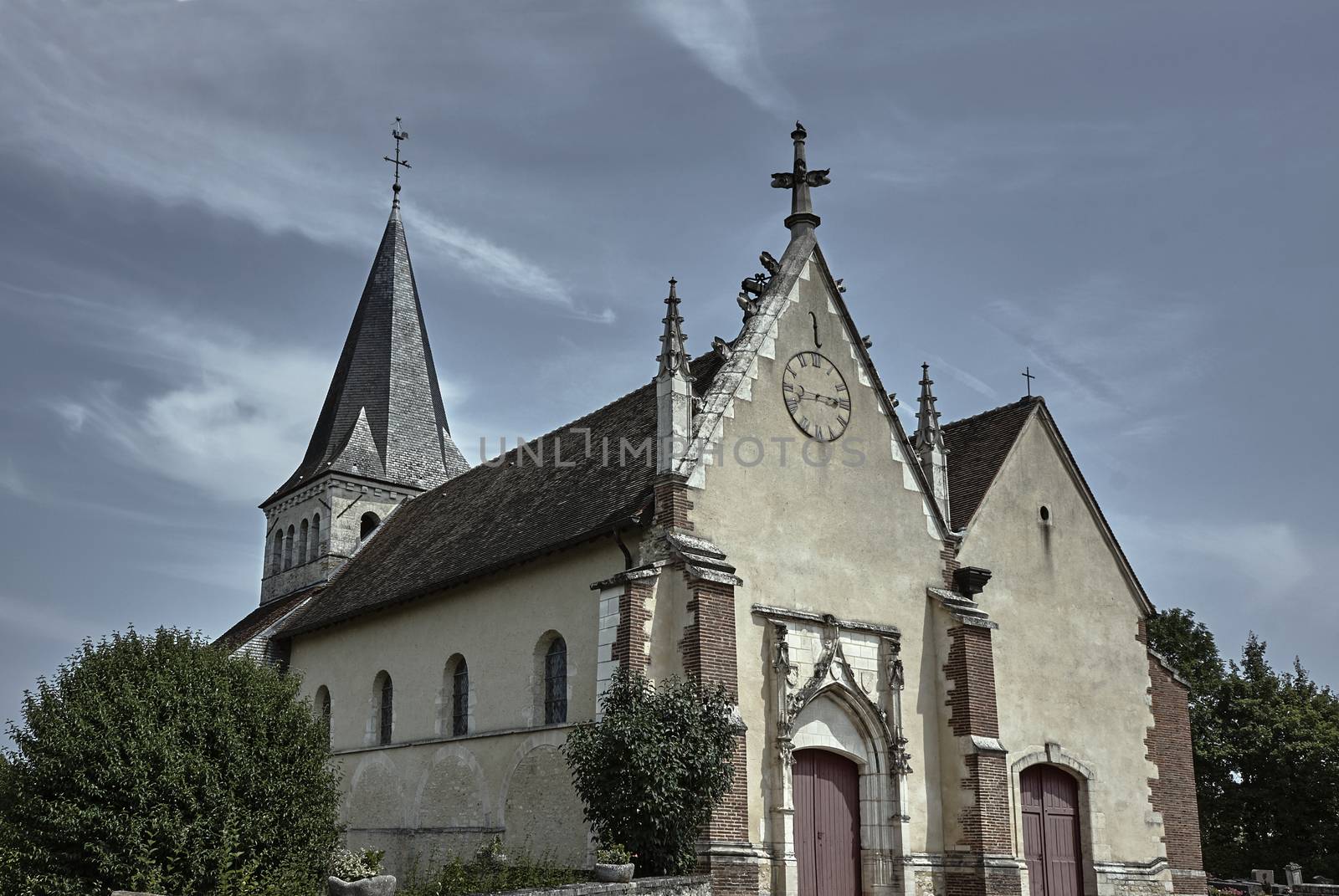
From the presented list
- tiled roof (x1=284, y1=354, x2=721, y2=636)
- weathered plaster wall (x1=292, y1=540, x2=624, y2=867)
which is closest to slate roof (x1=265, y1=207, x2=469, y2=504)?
tiled roof (x1=284, y1=354, x2=721, y2=636)

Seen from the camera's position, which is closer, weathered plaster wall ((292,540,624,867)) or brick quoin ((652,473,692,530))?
brick quoin ((652,473,692,530))

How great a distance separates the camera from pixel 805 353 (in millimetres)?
20594

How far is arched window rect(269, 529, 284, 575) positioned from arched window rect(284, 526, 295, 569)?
32 cm

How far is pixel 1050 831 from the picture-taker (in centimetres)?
2200

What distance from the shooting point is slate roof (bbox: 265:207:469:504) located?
1480 inches

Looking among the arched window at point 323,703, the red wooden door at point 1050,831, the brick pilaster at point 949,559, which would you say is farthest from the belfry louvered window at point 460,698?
the red wooden door at point 1050,831

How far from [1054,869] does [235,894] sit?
1425 centimetres

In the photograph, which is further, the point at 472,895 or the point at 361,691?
the point at 361,691

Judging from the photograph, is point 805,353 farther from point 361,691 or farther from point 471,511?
point 361,691

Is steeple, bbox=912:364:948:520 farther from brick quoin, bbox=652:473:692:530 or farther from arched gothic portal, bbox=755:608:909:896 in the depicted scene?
brick quoin, bbox=652:473:692:530

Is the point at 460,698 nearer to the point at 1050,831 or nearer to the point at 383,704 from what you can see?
the point at 383,704

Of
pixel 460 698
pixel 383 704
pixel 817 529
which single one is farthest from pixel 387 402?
pixel 817 529

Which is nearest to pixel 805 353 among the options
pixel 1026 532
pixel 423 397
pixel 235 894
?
pixel 1026 532

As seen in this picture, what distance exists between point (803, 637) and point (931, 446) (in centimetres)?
541
